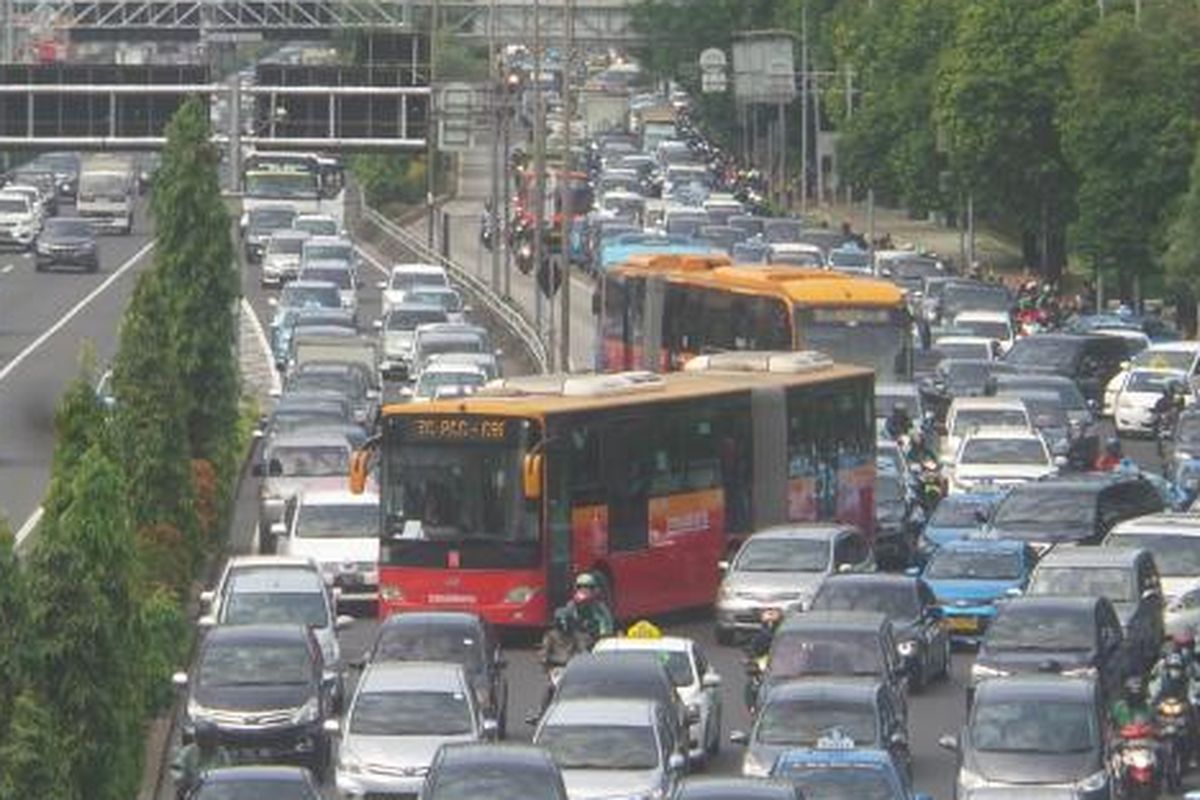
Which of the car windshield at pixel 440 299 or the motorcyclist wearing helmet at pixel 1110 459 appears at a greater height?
the car windshield at pixel 440 299

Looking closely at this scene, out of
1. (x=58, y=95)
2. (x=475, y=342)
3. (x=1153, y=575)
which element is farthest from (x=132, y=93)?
(x=1153, y=575)

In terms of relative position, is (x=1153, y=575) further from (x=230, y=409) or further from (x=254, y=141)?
(x=254, y=141)

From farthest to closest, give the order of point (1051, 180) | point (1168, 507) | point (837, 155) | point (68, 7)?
point (837, 155) → point (68, 7) → point (1051, 180) → point (1168, 507)

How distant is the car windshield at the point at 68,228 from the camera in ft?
368

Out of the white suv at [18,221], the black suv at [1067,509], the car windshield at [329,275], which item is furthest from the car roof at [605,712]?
the white suv at [18,221]

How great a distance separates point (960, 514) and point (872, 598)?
10.5 metres

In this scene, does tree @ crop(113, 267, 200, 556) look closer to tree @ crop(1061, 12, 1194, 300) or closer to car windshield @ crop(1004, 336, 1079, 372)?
car windshield @ crop(1004, 336, 1079, 372)

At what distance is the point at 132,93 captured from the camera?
98625mm

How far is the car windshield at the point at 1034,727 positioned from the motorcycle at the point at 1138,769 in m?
0.80

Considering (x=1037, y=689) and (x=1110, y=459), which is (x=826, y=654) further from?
(x=1110, y=459)

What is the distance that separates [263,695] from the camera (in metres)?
40.6

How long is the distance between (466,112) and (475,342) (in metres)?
19.7

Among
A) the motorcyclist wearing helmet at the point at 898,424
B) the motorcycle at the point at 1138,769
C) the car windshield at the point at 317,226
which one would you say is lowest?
the motorcycle at the point at 1138,769

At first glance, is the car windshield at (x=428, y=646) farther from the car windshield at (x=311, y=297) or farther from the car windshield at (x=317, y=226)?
the car windshield at (x=317, y=226)
